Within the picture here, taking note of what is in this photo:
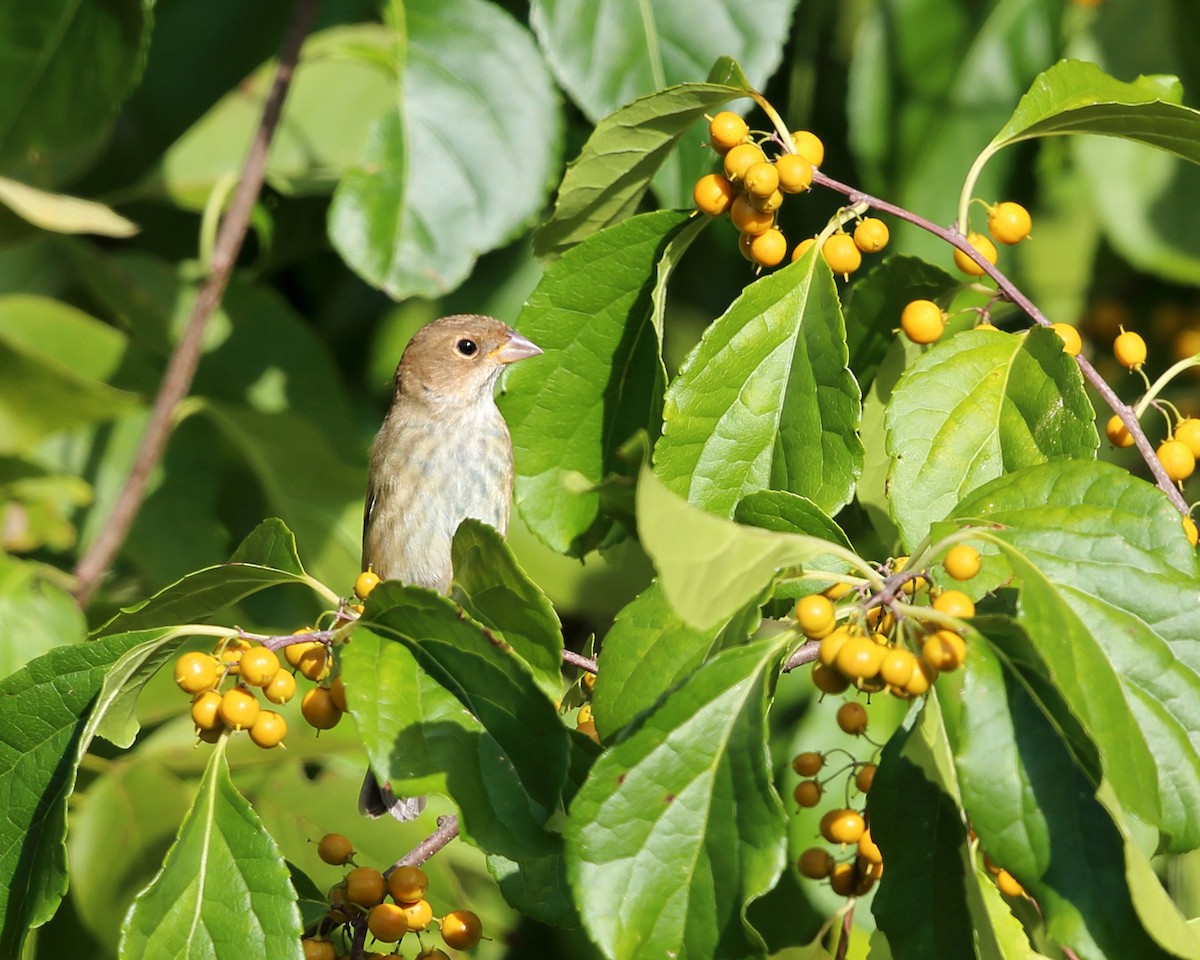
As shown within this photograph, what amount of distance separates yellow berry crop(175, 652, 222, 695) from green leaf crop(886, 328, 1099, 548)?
3.61 ft

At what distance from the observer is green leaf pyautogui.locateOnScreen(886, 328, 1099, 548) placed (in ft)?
7.44

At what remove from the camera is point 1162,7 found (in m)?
4.29

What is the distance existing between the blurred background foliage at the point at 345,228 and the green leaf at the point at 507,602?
2.54 ft

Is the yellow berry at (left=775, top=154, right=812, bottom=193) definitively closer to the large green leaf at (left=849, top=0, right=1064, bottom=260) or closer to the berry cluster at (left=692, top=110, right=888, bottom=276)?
the berry cluster at (left=692, top=110, right=888, bottom=276)

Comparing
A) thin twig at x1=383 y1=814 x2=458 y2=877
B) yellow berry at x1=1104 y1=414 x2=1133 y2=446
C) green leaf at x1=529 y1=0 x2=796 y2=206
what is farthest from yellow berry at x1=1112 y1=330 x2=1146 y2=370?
thin twig at x1=383 y1=814 x2=458 y2=877

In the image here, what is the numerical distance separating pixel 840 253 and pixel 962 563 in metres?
0.64

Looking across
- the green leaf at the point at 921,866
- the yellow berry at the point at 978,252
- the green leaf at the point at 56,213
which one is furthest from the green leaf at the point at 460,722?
the green leaf at the point at 56,213

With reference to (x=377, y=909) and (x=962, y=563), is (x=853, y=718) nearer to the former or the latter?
(x=962, y=563)

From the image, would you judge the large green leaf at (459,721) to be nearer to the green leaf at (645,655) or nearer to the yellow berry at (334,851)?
the green leaf at (645,655)

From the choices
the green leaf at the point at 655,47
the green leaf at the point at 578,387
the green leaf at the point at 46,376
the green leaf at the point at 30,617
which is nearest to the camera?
the green leaf at the point at 578,387

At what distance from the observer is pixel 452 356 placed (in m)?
4.61

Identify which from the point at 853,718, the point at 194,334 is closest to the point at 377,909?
the point at 853,718

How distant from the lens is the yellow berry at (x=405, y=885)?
2346mm

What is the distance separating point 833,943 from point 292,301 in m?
3.62
